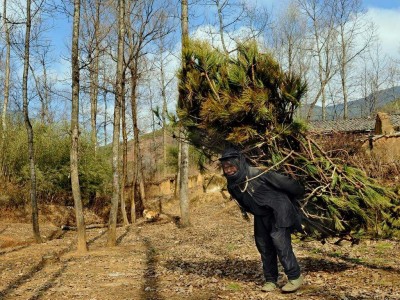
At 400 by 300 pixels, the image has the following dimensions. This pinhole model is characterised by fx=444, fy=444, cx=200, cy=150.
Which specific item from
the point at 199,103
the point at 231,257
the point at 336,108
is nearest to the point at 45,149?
the point at 231,257

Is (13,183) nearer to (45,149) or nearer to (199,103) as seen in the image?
(45,149)

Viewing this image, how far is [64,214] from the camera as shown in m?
25.0

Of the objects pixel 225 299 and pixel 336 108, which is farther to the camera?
pixel 336 108

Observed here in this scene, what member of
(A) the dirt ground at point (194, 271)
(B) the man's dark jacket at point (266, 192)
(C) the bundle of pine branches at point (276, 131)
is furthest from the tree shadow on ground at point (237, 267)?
(B) the man's dark jacket at point (266, 192)

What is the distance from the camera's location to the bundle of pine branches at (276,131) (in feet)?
18.6

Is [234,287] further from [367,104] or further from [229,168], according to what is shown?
[367,104]

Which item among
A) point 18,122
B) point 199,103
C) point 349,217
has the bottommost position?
point 349,217

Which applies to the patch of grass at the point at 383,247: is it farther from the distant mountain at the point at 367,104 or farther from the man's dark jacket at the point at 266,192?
the distant mountain at the point at 367,104

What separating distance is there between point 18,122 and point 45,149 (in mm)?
3488

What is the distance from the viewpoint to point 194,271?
7.83 m

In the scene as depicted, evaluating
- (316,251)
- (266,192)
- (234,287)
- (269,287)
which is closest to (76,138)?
(316,251)

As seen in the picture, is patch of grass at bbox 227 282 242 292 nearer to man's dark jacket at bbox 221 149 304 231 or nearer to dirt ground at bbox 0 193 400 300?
dirt ground at bbox 0 193 400 300

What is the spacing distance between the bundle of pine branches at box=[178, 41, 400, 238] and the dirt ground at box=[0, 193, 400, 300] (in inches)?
34.9

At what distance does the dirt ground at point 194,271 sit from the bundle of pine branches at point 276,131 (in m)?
0.89
